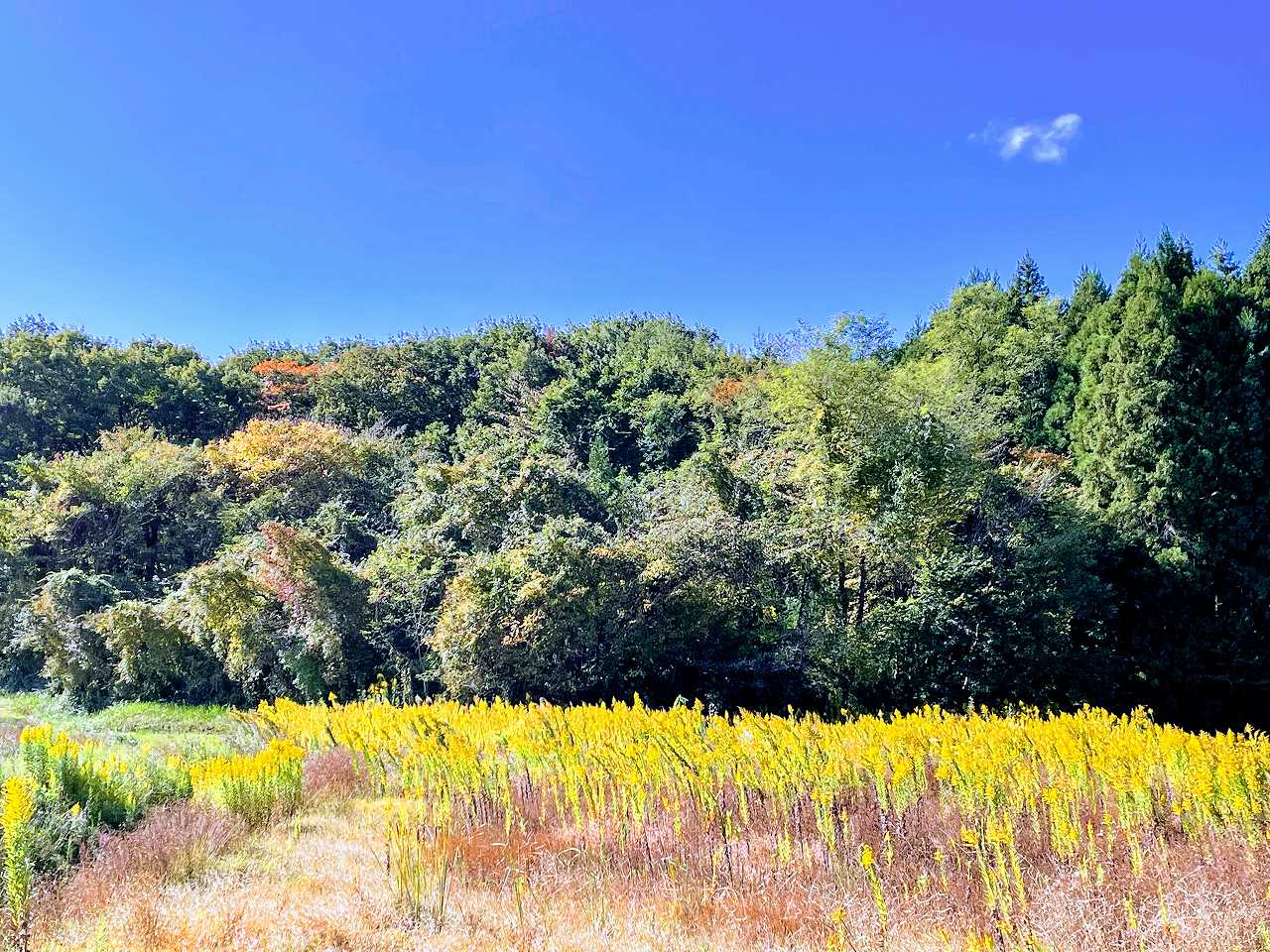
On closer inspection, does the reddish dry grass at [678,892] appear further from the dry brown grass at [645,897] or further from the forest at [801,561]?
the forest at [801,561]

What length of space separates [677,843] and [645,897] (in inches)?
16.0

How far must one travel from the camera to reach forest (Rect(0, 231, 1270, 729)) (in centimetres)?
962

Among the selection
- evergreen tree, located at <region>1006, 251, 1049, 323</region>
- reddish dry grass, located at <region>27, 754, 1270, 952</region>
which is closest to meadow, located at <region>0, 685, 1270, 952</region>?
reddish dry grass, located at <region>27, 754, 1270, 952</region>

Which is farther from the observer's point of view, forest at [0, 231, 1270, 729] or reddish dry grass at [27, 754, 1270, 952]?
forest at [0, 231, 1270, 729]

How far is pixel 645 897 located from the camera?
2.96m

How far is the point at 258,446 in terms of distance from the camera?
17016 millimetres

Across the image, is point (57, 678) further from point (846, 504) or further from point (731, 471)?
point (846, 504)

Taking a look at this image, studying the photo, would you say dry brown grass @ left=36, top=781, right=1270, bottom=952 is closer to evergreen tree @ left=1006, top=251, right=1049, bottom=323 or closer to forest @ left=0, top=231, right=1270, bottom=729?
forest @ left=0, top=231, right=1270, bottom=729

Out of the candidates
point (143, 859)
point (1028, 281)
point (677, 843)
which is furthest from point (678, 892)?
point (1028, 281)

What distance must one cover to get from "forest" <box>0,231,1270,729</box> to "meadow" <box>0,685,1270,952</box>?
4988mm

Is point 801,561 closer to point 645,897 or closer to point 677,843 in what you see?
point 677,843

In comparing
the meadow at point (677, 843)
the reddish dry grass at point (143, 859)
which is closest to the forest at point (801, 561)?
the meadow at point (677, 843)

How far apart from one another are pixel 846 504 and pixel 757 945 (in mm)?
8337

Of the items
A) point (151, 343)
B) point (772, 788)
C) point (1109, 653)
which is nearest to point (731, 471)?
point (1109, 653)
